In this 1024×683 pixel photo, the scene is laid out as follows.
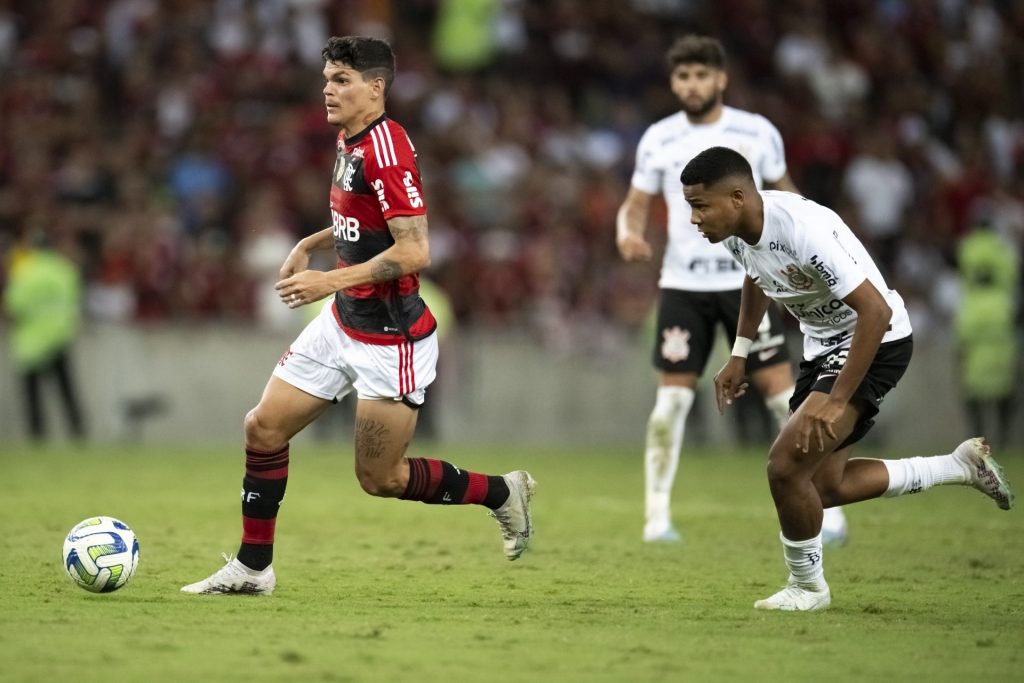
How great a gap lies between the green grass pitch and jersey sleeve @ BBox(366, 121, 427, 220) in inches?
69.2

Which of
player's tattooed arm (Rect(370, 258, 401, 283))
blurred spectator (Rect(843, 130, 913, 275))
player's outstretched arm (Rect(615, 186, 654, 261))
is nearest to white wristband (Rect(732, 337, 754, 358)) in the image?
player's tattooed arm (Rect(370, 258, 401, 283))

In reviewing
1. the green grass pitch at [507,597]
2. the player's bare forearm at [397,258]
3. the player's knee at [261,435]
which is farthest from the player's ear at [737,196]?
the player's knee at [261,435]

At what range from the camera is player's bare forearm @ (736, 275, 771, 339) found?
756 centimetres

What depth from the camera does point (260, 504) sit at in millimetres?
7328

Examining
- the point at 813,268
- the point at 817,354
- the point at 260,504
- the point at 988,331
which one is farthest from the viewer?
the point at 988,331

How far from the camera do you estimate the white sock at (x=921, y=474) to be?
7402 mm

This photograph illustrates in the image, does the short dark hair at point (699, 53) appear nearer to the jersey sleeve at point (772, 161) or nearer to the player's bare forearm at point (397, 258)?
the jersey sleeve at point (772, 161)

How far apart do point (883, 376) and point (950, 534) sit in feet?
12.2

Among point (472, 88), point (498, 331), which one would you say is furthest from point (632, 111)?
point (498, 331)

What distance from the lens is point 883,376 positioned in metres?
7.12

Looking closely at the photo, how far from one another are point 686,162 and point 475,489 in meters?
3.14

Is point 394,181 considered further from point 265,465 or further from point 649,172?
point 649,172

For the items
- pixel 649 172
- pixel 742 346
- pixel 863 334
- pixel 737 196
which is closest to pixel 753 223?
pixel 737 196

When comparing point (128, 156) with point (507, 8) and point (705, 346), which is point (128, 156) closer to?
point (507, 8)
